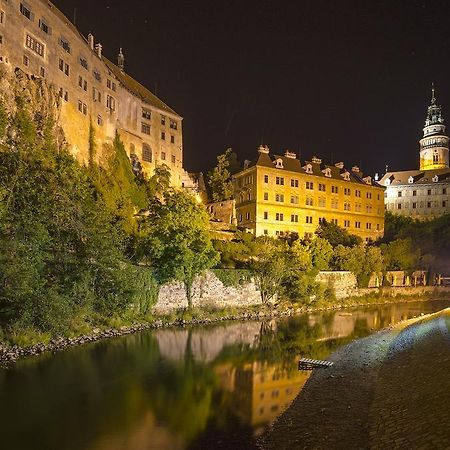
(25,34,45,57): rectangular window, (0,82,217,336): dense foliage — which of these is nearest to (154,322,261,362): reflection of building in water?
(0,82,217,336): dense foliage

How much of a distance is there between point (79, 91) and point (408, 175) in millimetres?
64324

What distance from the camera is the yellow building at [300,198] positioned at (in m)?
52.9

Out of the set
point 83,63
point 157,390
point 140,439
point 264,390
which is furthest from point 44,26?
point 140,439

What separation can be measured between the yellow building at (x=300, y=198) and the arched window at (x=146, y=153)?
12065mm

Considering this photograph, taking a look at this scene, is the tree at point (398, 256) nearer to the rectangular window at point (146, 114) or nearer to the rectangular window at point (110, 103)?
the rectangular window at point (146, 114)

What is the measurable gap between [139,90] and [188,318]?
3181 centimetres

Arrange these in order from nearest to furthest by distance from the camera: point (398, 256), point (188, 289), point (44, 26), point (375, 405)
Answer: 1. point (375, 405)
2. point (188, 289)
3. point (44, 26)
4. point (398, 256)

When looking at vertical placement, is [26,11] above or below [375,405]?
above

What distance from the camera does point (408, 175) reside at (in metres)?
83.1

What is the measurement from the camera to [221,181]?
2235 inches

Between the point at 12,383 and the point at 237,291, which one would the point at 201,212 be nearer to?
the point at 237,291

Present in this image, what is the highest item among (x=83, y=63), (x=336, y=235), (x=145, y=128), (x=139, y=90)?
(x=139, y=90)

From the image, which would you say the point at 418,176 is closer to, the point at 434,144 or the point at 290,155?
the point at 434,144

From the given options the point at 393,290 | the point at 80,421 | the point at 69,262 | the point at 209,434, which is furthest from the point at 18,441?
the point at 393,290
